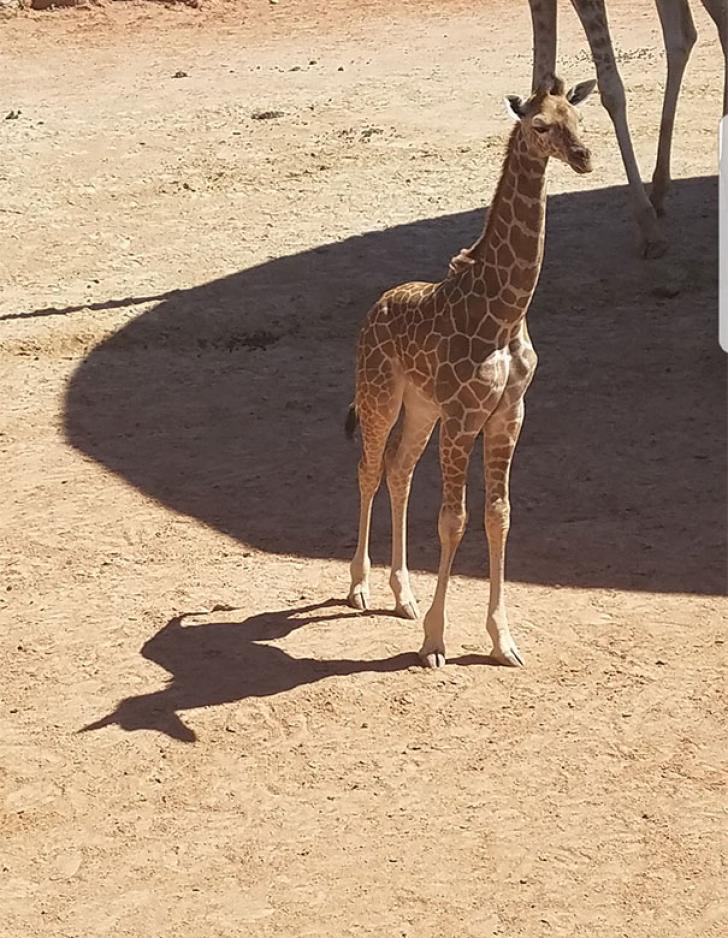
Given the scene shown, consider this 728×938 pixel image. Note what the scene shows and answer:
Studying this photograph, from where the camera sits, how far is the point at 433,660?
248 inches

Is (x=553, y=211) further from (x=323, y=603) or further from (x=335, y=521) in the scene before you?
(x=323, y=603)

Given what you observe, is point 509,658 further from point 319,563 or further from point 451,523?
point 319,563

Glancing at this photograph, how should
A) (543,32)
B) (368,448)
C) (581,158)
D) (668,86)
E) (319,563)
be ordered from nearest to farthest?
(581,158), (368,448), (319,563), (668,86), (543,32)

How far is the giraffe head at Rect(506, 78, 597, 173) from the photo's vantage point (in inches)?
222

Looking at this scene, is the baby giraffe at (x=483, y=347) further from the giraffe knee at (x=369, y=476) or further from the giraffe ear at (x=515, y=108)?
the giraffe knee at (x=369, y=476)

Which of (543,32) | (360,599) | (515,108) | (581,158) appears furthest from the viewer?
(543,32)

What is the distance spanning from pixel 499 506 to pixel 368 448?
696 millimetres

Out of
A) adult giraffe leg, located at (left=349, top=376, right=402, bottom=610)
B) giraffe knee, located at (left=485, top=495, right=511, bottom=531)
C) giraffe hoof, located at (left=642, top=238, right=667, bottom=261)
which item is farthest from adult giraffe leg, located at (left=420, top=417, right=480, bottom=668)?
giraffe hoof, located at (left=642, top=238, right=667, bottom=261)

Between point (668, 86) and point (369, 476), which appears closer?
point (369, 476)

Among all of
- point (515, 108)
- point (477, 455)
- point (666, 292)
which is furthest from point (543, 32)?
point (515, 108)

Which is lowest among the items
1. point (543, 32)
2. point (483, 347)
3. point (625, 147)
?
point (625, 147)

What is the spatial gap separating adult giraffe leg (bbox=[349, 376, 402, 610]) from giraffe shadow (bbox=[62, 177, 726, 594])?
55 cm

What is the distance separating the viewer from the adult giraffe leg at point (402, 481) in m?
6.65

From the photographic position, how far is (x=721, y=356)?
959cm
